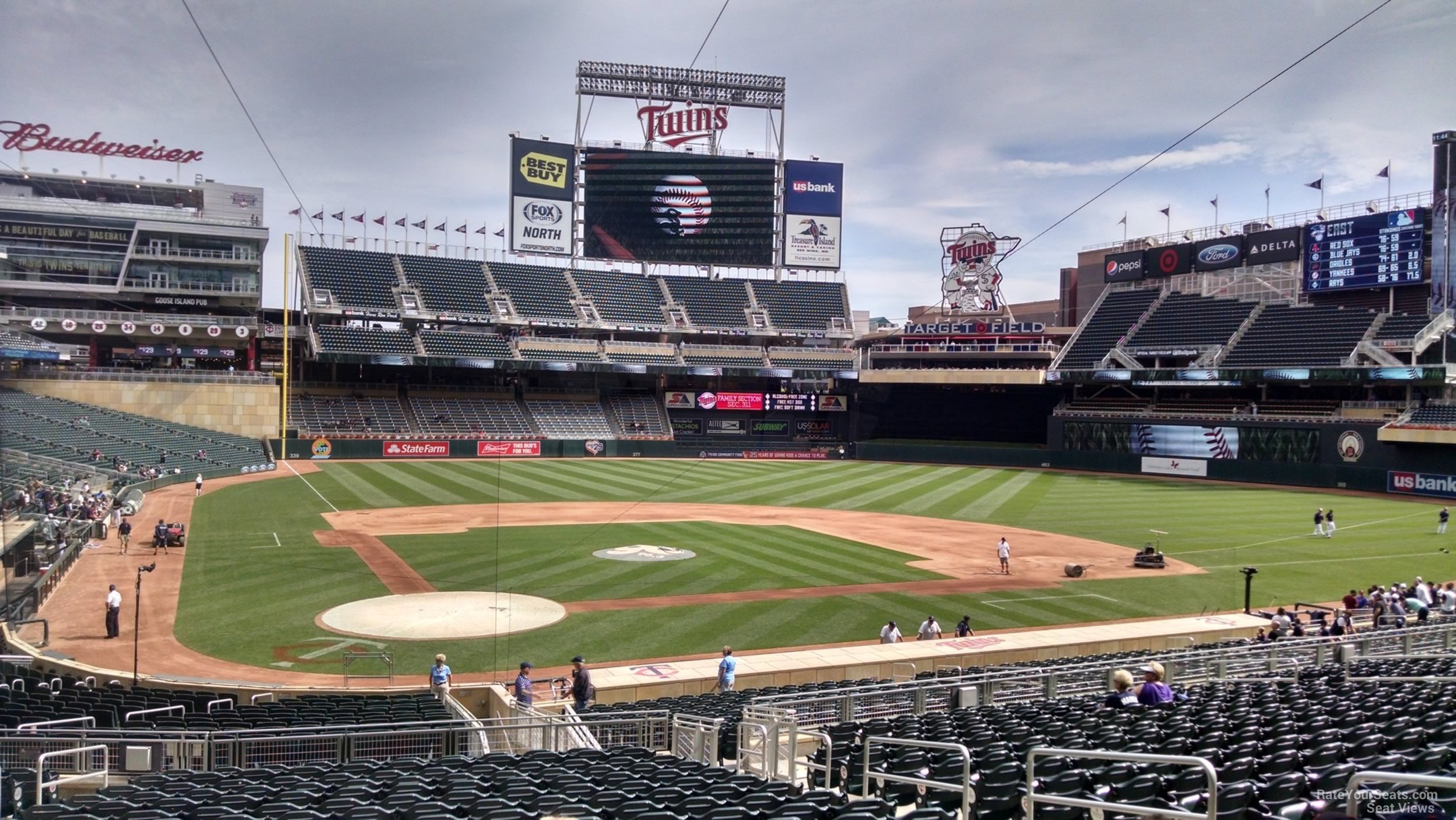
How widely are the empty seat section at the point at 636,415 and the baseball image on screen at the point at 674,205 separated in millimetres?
10432

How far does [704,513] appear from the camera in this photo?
128 feet

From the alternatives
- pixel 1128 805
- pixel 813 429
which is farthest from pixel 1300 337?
pixel 1128 805

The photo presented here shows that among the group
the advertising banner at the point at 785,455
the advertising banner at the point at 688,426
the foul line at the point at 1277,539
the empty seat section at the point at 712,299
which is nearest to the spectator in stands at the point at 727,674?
the foul line at the point at 1277,539

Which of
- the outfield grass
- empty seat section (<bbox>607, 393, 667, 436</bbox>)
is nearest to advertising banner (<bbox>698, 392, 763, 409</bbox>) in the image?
empty seat section (<bbox>607, 393, 667, 436</bbox>)

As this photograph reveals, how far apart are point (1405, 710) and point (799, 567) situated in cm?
1885

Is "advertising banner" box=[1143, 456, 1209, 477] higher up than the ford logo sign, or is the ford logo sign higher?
the ford logo sign

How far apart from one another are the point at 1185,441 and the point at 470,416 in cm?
4496

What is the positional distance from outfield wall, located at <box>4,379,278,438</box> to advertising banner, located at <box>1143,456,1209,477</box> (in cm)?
5142

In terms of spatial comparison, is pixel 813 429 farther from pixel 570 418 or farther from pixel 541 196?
pixel 541 196

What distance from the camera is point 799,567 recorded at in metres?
27.6

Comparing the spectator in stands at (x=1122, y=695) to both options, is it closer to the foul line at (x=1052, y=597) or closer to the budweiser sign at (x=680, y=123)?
the foul line at (x=1052, y=597)

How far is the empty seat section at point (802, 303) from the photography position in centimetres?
7519

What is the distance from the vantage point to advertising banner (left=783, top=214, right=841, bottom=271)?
73.2 metres

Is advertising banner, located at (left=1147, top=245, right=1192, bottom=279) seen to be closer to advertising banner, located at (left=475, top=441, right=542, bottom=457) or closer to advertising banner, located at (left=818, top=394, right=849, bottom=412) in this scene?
advertising banner, located at (left=818, top=394, right=849, bottom=412)
